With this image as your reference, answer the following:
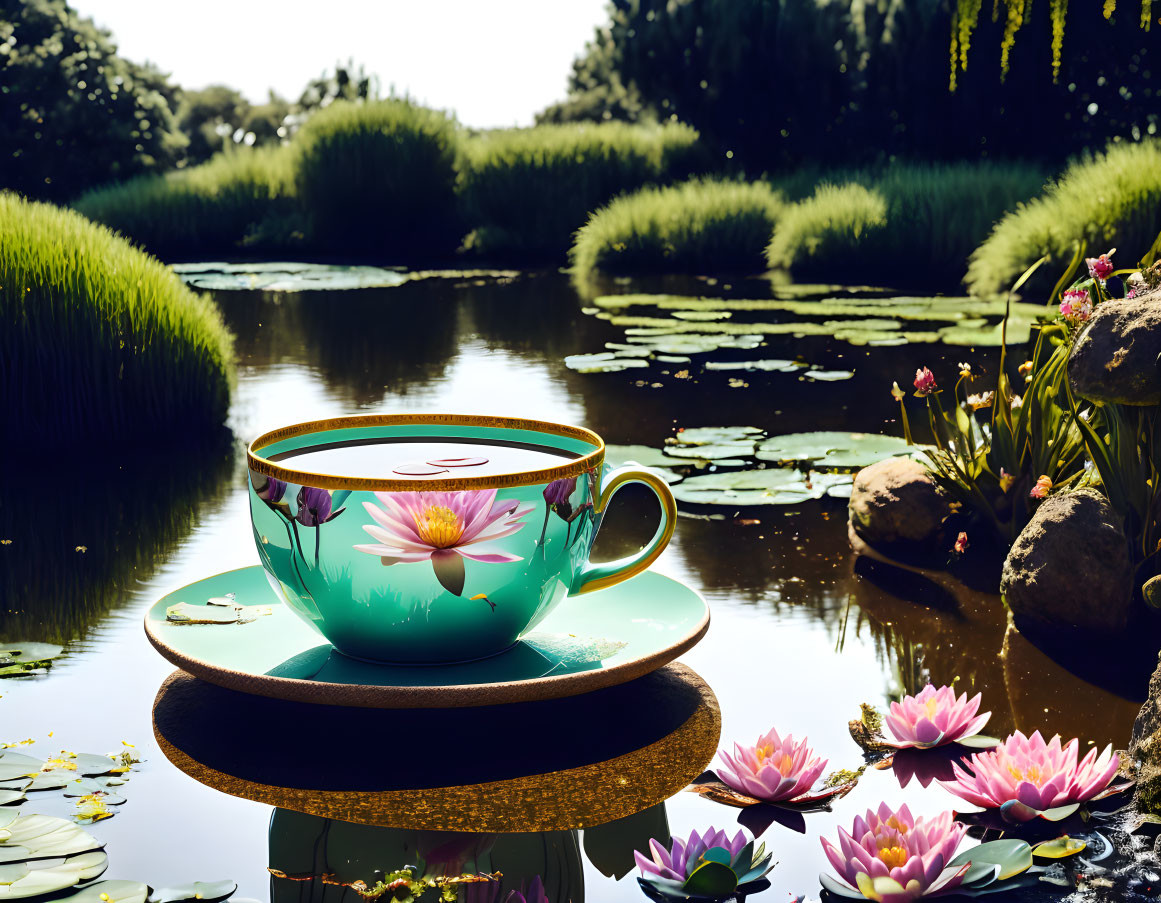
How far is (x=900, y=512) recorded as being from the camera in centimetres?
200

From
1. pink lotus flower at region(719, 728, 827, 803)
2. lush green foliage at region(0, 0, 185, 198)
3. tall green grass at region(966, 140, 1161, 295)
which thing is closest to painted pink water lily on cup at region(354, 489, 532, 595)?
pink lotus flower at region(719, 728, 827, 803)

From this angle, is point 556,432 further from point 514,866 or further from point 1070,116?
point 1070,116

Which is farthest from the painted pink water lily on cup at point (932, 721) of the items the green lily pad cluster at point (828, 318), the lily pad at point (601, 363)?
the green lily pad cluster at point (828, 318)

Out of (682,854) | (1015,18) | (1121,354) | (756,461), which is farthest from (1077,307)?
(682,854)

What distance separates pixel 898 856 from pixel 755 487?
157 centimetres

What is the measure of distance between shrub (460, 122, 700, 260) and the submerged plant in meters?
10.0

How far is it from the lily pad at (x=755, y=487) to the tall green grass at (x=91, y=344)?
1.42 metres

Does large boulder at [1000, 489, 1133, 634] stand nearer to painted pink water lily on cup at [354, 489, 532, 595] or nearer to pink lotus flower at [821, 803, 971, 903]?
pink lotus flower at [821, 803, 971, 903]

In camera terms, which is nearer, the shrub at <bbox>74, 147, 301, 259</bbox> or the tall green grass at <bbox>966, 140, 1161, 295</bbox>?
the tall green grass at <bbox>966, 140, 1161, 295</bbox>

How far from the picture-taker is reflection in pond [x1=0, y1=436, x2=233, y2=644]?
1555 millimetres

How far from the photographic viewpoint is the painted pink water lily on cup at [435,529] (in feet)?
3.26

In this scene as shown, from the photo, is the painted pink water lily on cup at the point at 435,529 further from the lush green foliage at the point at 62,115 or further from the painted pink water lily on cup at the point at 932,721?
the lush green foliage at the point at 62,115

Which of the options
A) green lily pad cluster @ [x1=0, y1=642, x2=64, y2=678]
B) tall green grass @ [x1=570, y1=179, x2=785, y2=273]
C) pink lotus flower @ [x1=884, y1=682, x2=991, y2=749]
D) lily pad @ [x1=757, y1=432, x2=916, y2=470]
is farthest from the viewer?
tall green grass @ [x1=570, y1=179, x2=785, y2=273]

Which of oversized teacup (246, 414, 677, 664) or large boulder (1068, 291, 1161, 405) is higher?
large boulder (1068, 291, 1161, 405)
